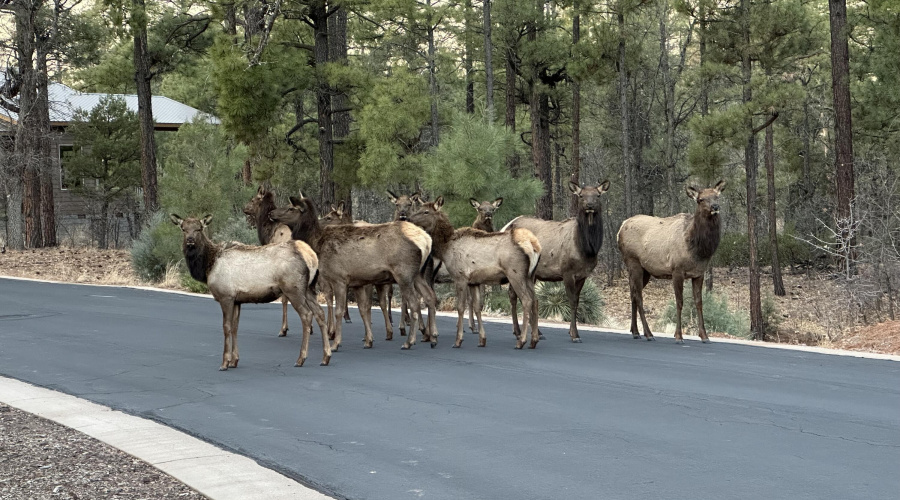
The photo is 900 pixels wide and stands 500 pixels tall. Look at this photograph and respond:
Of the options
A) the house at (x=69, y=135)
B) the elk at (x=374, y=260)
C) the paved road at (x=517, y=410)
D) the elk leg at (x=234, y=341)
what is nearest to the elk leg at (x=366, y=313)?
the elk at (x=374, y=260)

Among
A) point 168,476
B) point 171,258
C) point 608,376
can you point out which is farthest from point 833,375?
point 171,258

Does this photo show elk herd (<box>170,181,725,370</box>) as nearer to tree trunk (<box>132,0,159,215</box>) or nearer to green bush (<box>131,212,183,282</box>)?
green bush (<box>131,212,183,282</box>)

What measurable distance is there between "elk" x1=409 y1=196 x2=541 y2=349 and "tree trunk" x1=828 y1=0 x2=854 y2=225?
629 inches

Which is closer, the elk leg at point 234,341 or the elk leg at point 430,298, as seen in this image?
the elk leg at point 234,341

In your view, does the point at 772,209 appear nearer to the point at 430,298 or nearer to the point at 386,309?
the point at 386,309

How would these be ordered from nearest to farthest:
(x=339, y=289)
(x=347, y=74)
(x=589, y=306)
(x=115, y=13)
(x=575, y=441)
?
(x=575, y=441)
(x=339, y=289)
(x=589, y=306)
(x=347, y=74)
(x=115, y=13)

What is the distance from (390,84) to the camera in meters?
28.5

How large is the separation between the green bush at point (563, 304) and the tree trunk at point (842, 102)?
25.2 ft

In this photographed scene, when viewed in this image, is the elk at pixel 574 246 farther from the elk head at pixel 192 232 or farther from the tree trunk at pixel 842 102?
the tree trunk at pixel 842 102

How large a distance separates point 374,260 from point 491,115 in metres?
14.6

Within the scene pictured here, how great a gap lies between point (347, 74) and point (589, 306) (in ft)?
28.7

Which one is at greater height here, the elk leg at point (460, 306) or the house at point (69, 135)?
the house at point (69, 135)

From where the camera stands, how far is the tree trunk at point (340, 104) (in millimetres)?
29566

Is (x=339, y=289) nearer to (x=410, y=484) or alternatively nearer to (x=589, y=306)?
(x=410, y=484)
